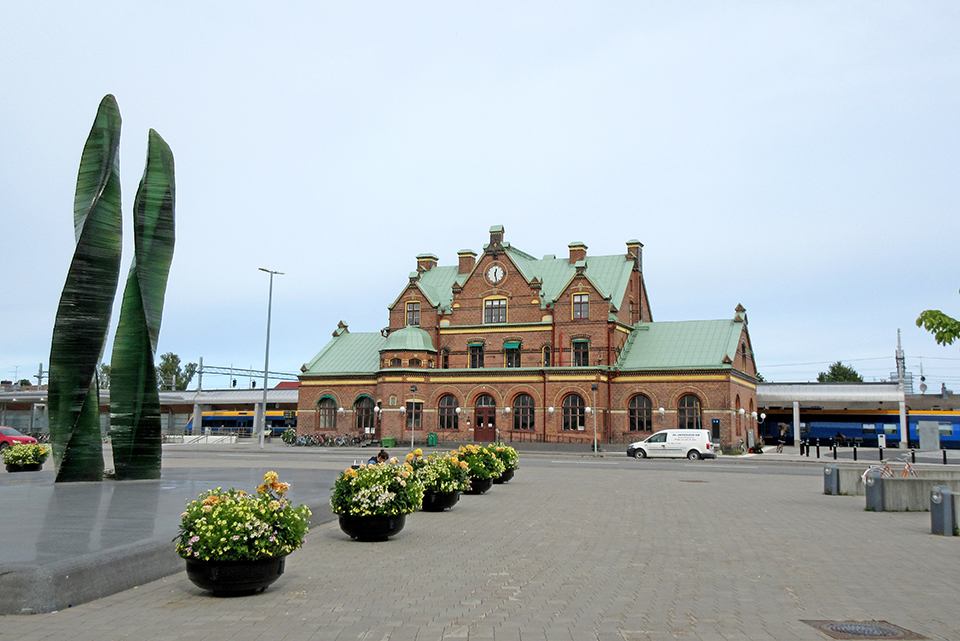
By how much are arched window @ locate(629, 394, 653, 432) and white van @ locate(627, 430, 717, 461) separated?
7.74m

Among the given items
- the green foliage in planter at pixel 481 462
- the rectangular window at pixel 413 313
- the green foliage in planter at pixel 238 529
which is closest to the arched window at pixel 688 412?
the rectangular window at pixel 413 313

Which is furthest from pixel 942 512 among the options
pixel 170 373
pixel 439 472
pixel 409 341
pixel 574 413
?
pixel 170 373

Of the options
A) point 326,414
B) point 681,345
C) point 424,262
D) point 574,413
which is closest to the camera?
point 574,413

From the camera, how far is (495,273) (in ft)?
202

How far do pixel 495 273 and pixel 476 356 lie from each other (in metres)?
6.57

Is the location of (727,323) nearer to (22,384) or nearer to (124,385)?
(124,385)

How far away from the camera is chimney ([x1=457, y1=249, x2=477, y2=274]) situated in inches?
→ 2552

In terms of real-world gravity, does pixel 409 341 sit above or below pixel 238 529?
above

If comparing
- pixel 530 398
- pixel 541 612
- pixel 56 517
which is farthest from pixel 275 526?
pixel 530 398

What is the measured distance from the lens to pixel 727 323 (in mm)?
59062

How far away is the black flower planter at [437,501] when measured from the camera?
57.5 ft

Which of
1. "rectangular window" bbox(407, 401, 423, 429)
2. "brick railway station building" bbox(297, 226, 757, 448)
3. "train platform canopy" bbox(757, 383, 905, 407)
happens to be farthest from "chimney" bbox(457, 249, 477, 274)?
"train platform canopy" bbox(757, 383, 905, 407)

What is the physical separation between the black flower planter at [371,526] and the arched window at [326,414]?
52611 millimetres

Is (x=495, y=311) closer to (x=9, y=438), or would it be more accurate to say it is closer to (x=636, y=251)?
(x=636, y=251)
